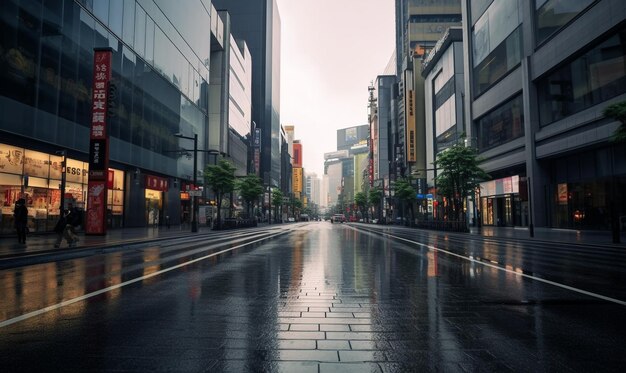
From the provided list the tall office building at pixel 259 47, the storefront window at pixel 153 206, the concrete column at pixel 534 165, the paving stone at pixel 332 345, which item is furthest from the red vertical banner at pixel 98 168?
the tall office building at pixel 259 47

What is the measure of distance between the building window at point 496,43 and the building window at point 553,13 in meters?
3.01

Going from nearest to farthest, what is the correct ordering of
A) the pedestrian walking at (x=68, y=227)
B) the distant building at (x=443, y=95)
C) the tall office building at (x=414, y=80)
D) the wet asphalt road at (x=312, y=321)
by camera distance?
the wet asphalt road at (x=312, y=321) < the pedestrian walking at (x=68, y=227) < the distant building at (x=443, y=95) < the tall office building at (x=414, y=80)

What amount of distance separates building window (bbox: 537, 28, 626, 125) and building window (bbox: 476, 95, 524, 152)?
362 centimetres

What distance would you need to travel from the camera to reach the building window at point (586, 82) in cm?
2791

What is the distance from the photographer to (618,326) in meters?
5.05

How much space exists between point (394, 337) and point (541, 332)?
1772 millimetres

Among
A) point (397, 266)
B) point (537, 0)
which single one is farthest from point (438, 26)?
point (397, 266)

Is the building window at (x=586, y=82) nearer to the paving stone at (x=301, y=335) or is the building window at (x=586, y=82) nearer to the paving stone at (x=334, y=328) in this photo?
the paving stone at (x=334, y=328)

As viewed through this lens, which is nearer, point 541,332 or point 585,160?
point 541,332

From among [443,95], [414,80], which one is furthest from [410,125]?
[443,95]

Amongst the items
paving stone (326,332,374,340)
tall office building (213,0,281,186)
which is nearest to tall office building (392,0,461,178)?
tall office building (213,0,281,186)

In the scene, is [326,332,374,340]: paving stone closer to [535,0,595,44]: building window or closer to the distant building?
[535,0,595,44]: building window

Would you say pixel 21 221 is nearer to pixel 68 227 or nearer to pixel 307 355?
pixel 68 227

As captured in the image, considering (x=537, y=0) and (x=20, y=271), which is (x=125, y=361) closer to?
(x=20, y=271)
